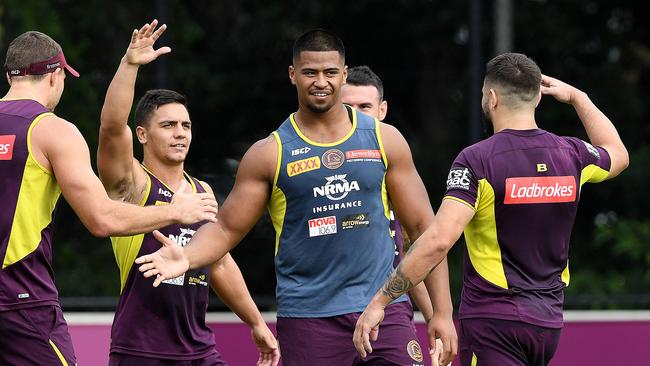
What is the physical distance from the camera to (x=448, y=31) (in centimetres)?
1400

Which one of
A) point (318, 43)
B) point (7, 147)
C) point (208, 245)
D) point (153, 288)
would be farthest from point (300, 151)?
point (7, 147)

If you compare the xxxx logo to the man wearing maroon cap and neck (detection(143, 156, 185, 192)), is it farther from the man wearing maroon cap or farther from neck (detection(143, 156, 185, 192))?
neck (detection(143, 156, 185, 192))

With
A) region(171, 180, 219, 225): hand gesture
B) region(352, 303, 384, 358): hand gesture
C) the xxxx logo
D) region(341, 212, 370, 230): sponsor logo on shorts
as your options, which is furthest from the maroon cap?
region(352, 303, 384, 358): hand gesture

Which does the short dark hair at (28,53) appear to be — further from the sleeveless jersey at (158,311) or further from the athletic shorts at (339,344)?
the athletic shorts at (339,344)

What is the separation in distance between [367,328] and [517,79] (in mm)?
1349

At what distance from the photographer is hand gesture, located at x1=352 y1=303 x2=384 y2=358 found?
5484 millimetres

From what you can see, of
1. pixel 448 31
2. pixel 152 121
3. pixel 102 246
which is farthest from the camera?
pixel 448 31

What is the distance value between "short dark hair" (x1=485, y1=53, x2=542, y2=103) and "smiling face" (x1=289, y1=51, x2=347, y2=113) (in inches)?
29.5

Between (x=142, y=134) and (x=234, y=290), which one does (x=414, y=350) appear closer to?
(x=234, y=290)

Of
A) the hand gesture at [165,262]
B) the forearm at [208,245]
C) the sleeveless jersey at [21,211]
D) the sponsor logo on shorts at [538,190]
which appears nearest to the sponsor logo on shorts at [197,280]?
the forearm at [208,245]

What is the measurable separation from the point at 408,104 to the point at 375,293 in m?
7.21

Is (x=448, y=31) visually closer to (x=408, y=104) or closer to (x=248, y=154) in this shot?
(x=408, y=104)

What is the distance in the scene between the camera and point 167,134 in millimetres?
6691

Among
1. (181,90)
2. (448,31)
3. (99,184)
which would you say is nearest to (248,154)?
(99,184)
